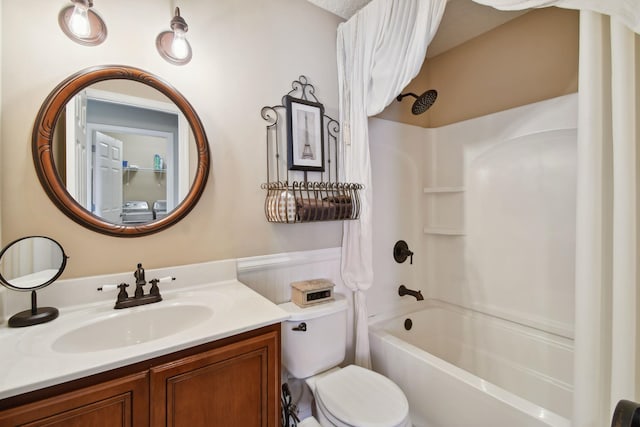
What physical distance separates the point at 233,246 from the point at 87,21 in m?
1.13

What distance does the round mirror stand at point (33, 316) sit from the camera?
0.95m

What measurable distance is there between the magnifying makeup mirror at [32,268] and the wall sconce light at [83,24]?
82 centimetres

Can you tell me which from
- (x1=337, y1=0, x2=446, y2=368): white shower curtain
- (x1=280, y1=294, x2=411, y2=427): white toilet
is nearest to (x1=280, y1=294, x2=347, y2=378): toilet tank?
(x1=280, y1=294, x2=411, y2=427): white toilet

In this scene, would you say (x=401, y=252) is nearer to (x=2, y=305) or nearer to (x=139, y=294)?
(x=139, y=294)

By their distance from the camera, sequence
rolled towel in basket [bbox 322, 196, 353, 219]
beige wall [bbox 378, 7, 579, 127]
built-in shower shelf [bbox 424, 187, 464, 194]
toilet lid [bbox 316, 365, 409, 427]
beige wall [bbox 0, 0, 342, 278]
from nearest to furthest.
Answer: beige wall [bbox 0, 0, 342, 278], toilet lid [bbox 316, 365, 409, 427], rolled towel in basket [bbox 322, 196, 353, 219], beige wall [bbox 378, 7, 579, 127], built-in shower shelf [bbox 424, 187, 464, 194]

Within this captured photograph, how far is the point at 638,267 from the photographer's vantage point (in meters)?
0.84

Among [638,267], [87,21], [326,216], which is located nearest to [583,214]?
[638,267]

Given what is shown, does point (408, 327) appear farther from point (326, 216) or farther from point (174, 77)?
point (174, 77)

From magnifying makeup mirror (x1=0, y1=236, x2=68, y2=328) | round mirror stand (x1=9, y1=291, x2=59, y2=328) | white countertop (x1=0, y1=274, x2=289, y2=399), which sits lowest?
white countertop (x1=0, y1=274, x2=289, y2=399)

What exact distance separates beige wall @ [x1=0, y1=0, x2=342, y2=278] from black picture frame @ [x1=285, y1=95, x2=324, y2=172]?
0.12m

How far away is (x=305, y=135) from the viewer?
67.1 inches

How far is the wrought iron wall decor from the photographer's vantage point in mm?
1484

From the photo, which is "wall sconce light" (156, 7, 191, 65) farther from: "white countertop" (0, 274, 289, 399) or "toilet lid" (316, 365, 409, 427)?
"toilet lid" (316, 365, 409, 427)

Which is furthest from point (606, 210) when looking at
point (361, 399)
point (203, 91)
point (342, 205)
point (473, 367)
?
point (203, 91)
